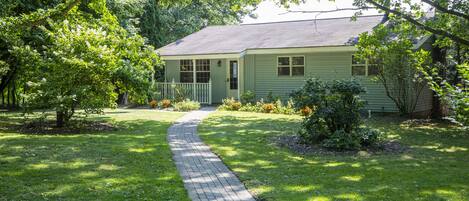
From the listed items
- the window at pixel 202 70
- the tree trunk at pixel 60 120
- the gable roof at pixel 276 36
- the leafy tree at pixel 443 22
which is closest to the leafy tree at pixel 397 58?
the leafy tree at pixel 443 22

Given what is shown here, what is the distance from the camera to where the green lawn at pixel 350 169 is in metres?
5.92

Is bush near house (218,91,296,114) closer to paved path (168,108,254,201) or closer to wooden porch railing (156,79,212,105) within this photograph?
wooden porch railing (156,79,212,105)

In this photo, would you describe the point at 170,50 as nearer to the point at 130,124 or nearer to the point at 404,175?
the point at 130,124

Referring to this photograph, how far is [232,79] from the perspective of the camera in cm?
2189

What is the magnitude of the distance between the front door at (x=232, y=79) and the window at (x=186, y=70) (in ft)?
7.35

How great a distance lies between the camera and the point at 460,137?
1173 centimetres

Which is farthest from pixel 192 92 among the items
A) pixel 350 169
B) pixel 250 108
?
pixel 350 169

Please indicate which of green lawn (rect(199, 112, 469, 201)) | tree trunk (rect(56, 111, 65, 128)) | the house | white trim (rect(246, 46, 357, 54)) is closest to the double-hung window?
the house

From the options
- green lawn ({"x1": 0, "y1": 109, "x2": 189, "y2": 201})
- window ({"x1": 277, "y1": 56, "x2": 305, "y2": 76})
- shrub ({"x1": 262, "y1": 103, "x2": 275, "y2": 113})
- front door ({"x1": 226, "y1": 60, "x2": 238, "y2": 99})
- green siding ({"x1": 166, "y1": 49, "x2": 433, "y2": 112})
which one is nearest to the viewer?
green lawn ({"x1": 0, "y1": 109, "x2": 189, "y2": 201})

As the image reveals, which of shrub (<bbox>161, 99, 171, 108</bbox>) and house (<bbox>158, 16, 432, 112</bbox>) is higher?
house (<bbox>158, 16, 432, 112</bbox>)

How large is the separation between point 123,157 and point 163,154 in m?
0.81

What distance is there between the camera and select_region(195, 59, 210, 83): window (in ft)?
74.0

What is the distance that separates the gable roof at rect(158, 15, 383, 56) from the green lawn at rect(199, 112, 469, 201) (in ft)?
25.4

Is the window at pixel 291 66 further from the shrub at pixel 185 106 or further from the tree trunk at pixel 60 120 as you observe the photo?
the tree trunk at pixel 60 120
